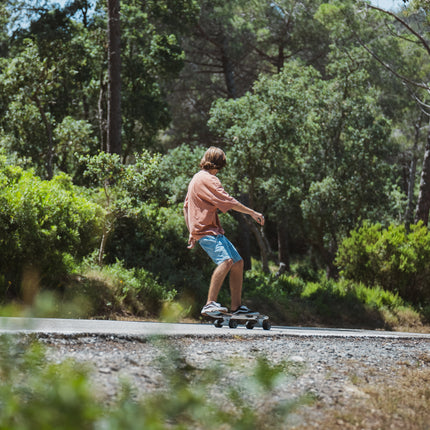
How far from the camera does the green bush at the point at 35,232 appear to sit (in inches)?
335

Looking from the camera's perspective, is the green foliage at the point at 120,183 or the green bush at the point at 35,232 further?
the green foliage at the point at 120,183

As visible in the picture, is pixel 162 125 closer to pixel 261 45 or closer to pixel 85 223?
pixel 261 45

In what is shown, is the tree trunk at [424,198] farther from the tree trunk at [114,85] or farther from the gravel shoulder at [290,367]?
the gravel shoulder at [290,367]

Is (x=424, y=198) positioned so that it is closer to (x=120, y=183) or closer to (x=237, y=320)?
(x=120, y=183)

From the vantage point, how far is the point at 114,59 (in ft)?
46.6

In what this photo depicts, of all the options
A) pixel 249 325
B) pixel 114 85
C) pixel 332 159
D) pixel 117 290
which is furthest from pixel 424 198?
pixel 249 325

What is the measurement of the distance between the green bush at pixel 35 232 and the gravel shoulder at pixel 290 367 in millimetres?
4115

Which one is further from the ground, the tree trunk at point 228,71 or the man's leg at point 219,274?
the tree trunk at point 228,71

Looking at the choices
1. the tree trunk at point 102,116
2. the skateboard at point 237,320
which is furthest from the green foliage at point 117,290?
the tree trunk at point 102,116

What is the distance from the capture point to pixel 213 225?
6848mm

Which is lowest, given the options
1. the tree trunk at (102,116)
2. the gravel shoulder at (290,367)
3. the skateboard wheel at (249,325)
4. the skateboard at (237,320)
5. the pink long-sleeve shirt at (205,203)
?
the skateboard wheel at (249,325)

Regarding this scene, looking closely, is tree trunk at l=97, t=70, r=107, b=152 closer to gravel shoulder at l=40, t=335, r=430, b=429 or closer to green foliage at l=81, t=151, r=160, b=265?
green foliage at l=81, t=151, r=160, b=265

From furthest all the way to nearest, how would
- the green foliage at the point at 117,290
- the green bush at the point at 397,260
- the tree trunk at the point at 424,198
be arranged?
the tree trunk at the point at 424,198 → the green bush at the point at 397,260 → the green foliage at the point at 117,290

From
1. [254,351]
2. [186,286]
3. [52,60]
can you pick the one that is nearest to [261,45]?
[52,60]
